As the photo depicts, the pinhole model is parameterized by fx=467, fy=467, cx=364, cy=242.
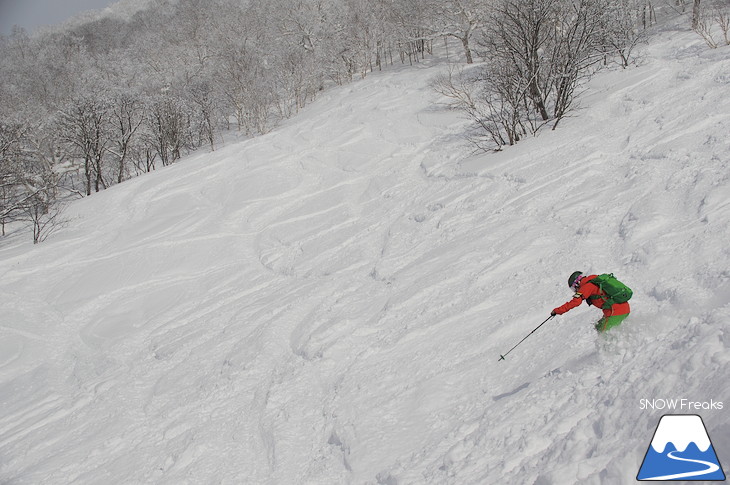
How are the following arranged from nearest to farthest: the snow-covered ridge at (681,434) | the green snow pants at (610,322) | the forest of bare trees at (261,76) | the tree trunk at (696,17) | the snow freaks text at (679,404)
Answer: the snow-covered ridge at (681,434), the snow freaks text at (679,404), the green snow pants at (610,322), the forest of bare trees at (261,76), the tree trunk at (696,17)

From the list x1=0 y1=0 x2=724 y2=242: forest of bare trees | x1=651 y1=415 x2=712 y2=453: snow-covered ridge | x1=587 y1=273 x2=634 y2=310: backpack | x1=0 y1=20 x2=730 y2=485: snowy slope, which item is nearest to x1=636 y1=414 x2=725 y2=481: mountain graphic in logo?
x1=651 y1=415 x2=712 y2=453: snow-covered ridge

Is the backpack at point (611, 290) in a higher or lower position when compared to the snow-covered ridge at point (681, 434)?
higher

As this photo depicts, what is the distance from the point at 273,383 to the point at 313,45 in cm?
3540

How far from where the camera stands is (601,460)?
135 inches

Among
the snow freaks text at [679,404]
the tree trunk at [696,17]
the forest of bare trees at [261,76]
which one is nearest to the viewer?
the snow freaks text at [679,404]

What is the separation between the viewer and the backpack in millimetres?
4609

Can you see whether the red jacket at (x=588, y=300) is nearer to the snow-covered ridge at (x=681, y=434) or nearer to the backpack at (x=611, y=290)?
the backpack at (x=611, y=290)

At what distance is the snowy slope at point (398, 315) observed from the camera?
4598mm

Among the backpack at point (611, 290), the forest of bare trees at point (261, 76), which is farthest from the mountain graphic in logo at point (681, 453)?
the forest of bare trees at point (261, 76)

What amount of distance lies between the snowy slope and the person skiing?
0.21 m

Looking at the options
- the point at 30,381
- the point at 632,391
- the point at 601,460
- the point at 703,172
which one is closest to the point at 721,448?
the point at 601,460

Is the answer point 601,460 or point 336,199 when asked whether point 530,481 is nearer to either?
point 601,460

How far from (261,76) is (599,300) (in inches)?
1140

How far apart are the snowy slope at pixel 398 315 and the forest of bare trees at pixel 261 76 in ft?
5.72
